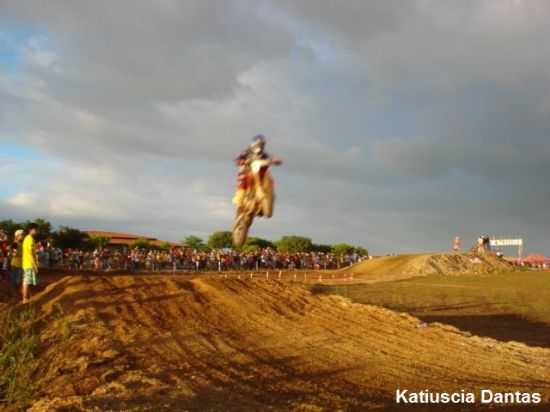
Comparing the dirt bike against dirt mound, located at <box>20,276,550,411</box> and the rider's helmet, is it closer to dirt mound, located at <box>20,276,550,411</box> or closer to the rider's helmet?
the rider's helmet

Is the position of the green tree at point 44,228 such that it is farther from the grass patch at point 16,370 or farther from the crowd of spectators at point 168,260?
the grass patch at point 16,370

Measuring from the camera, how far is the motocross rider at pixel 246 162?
7.25 meters

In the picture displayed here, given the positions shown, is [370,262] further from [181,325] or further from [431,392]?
[431,392]

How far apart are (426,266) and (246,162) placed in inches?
1802

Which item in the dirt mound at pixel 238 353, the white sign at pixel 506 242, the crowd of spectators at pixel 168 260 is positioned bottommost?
the dirt mound at pixel 238 353

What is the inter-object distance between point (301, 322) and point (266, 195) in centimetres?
1325

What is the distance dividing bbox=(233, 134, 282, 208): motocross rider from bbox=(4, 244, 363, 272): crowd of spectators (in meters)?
33.9

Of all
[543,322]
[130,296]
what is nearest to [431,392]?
[130,296]

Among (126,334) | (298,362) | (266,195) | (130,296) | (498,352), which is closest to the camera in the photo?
(266,195)

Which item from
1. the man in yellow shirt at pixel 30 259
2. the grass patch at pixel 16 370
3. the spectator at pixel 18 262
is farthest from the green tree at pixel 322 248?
Result: the grass patch at pixel 16 370

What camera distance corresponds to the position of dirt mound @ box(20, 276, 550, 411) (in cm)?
1098

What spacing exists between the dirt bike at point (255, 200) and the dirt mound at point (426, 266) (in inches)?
1628

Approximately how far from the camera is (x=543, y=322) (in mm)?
26094

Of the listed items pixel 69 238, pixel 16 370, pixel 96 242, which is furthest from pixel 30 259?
pixel 96 242
